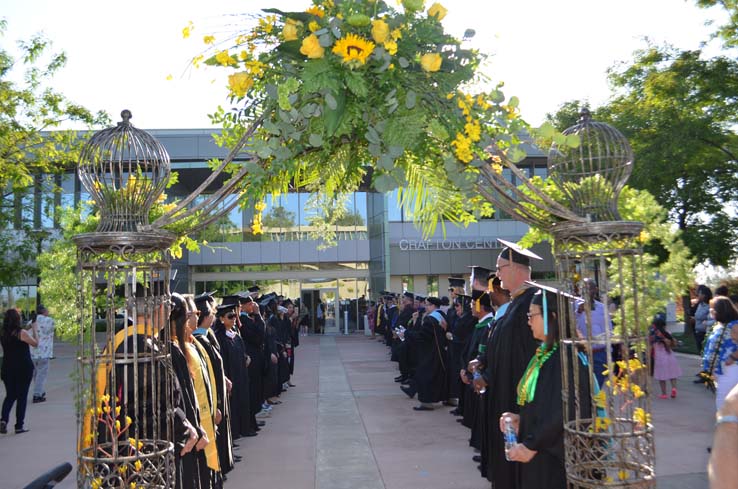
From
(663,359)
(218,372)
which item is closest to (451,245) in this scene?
(663,359)

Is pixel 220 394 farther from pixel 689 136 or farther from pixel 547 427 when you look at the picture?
pixel 689 136

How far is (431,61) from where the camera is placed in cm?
305

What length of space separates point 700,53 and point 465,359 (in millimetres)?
13120

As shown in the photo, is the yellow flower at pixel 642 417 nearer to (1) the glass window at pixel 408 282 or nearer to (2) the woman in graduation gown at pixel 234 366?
(2) the woman in graduation gown at pixel 234 366

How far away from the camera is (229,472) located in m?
6.72

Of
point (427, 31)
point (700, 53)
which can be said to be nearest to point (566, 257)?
point (427, 31)

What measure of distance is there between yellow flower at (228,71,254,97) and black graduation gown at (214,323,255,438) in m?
4.82

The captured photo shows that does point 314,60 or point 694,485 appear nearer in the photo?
point 314,60

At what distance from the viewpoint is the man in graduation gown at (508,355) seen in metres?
4.73

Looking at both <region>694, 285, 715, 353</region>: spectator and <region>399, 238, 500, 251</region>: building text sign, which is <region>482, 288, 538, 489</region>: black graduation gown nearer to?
<region>694, 285, 715, 353</region>: spectator

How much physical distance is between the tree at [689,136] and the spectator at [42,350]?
14433 mm

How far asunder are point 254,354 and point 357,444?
228 cm

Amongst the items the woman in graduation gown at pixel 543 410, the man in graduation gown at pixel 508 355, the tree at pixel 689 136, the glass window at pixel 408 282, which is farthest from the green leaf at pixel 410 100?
the glass window at pixel 408 282

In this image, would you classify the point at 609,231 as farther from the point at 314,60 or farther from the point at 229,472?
the point at 229,472
